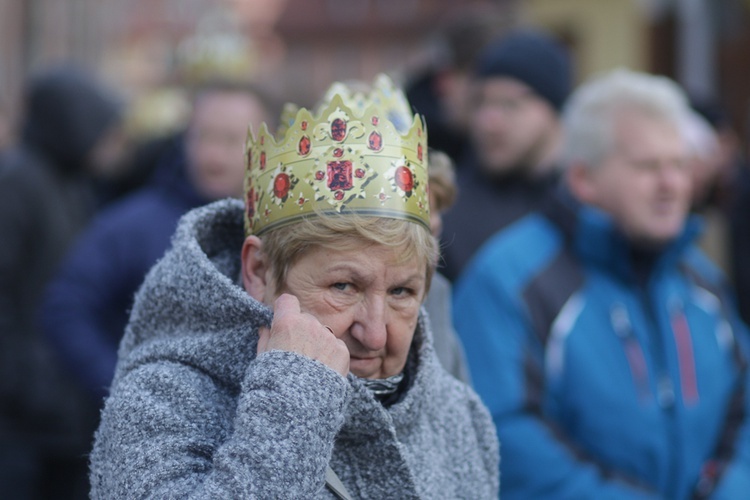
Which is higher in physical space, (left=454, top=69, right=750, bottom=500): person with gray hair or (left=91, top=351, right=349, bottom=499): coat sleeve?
(left=91, top=351, right=349, bottom=499): coat sleeve

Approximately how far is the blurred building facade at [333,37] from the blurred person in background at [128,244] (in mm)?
1529

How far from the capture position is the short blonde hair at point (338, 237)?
2.21 metres

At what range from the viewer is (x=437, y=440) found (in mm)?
2486

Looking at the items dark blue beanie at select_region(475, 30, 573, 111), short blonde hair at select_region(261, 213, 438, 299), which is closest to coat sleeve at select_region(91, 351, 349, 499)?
short blonde hair at select_region(261, 213, 438, 299)

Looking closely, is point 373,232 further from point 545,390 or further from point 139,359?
point 545,390

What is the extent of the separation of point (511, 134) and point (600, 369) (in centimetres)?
149

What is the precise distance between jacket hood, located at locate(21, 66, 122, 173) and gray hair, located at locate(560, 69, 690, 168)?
107 inches

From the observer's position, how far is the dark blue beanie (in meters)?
4.87

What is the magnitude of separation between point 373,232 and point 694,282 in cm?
210

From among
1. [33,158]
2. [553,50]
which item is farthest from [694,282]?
[33,158]

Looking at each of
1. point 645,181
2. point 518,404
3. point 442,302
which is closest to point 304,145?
point 442,302

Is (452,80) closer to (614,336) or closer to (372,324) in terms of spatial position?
(614,336)

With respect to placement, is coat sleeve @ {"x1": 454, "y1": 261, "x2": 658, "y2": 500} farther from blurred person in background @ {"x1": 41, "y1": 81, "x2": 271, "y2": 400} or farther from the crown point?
the crown point

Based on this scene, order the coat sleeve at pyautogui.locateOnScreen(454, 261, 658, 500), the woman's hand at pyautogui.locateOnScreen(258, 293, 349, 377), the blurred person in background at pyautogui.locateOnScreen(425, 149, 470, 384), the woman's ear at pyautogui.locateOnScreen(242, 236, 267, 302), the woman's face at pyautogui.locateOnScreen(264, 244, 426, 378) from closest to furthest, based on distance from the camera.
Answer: the woman's hand at pyautogui.locateOnScreen(258, 293, 349, 377) → the woman's face at pyautogui.locateOnScreen(264, 244, 426, 378) → the woman's ear at pyautogui.locateOnScreen(242, 236, 267, 302) → the blurred person in background at pyautogui.locateOnScreen(425, 149, 470, 384) → the coat sleeve at pyautogui.locateOnScreen(454, 261, 658, 500)
